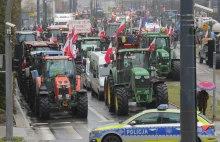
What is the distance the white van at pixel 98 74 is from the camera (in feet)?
113

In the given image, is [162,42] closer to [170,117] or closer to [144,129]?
[170,117]

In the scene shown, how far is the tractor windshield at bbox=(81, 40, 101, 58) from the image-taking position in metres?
43.1

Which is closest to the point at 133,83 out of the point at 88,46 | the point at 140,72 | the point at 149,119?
the point at 140,72

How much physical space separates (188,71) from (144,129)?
23.3 ft

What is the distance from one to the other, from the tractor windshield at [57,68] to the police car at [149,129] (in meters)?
8.26

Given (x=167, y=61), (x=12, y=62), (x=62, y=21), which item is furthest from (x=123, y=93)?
(x=62, y=21)

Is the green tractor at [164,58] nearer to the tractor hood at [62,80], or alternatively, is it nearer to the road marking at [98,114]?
the road marking at [98,114]

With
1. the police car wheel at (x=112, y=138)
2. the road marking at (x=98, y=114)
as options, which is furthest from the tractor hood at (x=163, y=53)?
the police car wheel at (x=112, y=138)

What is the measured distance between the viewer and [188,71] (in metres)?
14.0

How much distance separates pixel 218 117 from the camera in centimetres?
2867

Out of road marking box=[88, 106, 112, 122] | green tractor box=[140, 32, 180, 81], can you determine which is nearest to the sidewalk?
road marking box=[88, 106, 112, 122]

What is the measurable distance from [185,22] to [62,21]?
74210mm

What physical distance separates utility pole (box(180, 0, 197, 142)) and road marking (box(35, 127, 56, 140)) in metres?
11.2

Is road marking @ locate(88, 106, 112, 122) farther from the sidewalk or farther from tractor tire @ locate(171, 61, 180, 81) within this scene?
tractor tire @ locate(171, 61, 180, 81)
